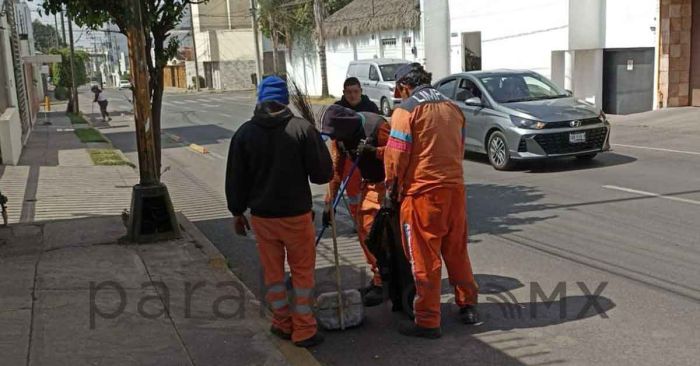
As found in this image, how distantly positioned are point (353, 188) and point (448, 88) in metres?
7.87

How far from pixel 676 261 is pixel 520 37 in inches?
733

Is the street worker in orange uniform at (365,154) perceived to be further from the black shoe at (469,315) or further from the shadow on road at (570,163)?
the shadow on road at (570,163)

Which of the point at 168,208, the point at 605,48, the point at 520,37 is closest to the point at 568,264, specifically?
the point at 168,208

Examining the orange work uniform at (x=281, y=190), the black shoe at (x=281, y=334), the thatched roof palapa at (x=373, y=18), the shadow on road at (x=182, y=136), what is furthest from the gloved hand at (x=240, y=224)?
the thatched roof palapa at (x=373, y=18)

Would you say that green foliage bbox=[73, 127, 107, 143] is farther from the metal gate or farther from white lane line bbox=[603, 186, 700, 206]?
white lane line bbox=[603, 186, 700, 206]

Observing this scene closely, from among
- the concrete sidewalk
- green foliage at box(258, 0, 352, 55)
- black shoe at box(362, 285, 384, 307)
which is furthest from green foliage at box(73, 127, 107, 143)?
green foliage at box(258, 0, 352, 55)

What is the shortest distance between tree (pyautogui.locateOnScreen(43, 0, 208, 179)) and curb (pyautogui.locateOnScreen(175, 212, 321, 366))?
0.81 m

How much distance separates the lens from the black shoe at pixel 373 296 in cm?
552

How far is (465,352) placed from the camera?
14.9ft

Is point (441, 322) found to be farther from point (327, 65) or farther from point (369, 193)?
point (327, 65)

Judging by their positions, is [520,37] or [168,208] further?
[520,37]

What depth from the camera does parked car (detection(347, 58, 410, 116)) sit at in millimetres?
23234

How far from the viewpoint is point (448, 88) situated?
1334 cm

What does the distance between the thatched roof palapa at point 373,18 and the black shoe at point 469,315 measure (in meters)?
27.1
